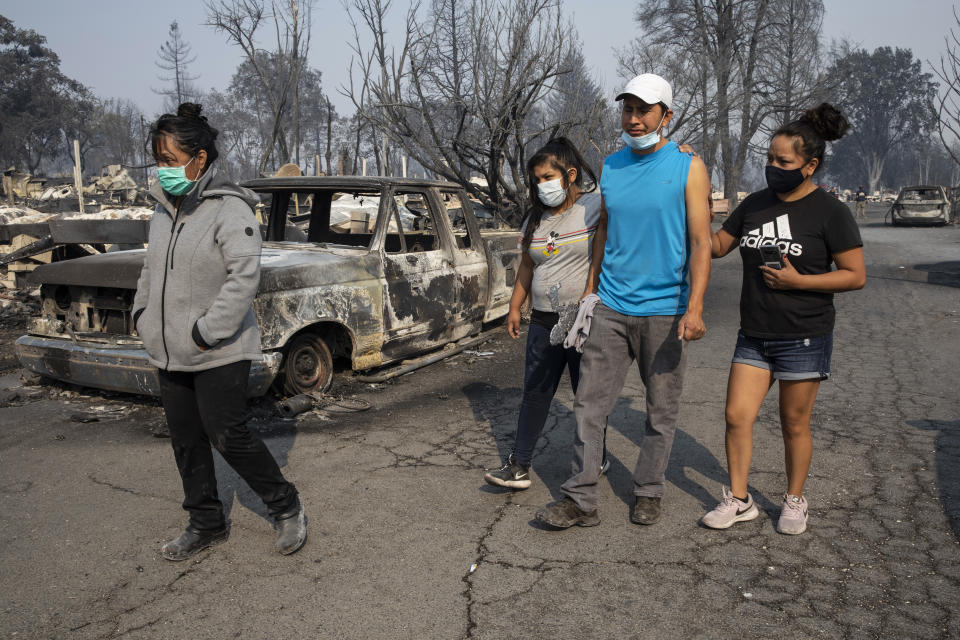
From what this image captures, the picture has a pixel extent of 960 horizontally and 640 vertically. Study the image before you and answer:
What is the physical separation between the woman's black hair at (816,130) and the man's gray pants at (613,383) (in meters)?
0.88

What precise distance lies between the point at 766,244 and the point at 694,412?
2294mm

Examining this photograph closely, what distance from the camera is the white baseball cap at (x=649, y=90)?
2.95 meters

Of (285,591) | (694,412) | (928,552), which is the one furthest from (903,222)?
(285,591)

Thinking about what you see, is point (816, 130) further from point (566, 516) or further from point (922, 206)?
point (922, 206)

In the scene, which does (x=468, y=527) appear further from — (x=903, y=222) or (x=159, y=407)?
(x=903, y=222)

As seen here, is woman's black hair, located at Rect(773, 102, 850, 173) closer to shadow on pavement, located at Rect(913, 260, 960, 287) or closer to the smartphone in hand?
the smartphone in hand

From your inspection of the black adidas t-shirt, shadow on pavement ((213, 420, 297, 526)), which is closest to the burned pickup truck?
shadow on pavement ((213, 420, 297, 526))

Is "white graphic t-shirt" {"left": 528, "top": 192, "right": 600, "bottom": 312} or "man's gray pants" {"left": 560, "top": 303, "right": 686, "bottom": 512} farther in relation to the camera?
"white graphic t-shirt" {"left": 528, "top": 192, "right": 600, "bottom": 312}

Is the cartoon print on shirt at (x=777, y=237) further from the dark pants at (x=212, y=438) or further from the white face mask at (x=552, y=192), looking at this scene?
the dark pants at (x=212, y=438)

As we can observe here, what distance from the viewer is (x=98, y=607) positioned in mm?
2684

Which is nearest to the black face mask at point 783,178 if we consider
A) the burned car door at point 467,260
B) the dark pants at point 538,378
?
the dark pants at point 538,378

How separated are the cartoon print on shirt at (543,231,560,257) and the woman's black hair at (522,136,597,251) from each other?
4.4 inches

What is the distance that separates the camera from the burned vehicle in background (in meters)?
25.6

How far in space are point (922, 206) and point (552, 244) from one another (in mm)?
27636
